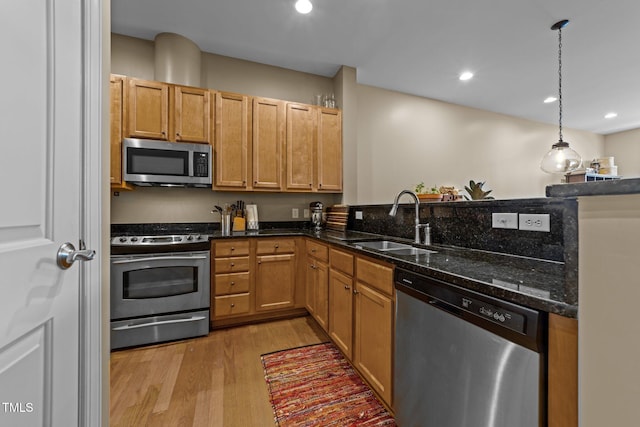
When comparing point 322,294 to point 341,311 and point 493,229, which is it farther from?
point 493,229

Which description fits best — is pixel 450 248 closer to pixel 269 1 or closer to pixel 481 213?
pixel 481 213

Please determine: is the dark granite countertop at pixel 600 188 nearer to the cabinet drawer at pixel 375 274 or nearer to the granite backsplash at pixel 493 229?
the granite backsplash at pixel 493 229

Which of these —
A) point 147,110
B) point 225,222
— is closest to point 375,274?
point 225,222

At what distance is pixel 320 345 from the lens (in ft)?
7.35

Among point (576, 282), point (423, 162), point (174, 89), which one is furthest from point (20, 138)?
point (423, 162)

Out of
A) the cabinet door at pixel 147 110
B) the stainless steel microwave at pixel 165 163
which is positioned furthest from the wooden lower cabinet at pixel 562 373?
the cabinet door at pixel 147 110

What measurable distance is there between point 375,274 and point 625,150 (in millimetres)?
8022

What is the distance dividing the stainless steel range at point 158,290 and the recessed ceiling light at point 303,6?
2.26 m

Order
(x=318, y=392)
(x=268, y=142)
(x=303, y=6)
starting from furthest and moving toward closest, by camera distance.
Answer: (x=268, y=142), (x=303, y=6), (x=318, y=392)

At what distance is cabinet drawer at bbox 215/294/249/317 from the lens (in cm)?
250

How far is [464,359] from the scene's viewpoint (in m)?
0.96

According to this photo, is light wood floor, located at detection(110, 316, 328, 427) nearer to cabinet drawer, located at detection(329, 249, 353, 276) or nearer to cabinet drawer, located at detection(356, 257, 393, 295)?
cabinet drawer, located at detection(329, 249, 353, 276)

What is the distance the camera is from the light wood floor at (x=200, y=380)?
1480mm

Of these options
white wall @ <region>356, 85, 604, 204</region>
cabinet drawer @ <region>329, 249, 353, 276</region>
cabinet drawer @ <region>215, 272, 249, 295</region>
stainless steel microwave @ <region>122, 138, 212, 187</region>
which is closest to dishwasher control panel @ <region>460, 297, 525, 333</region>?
cabinet drawer @ <region>329, 249, 353, 276</region>
